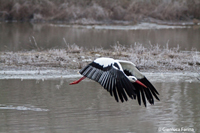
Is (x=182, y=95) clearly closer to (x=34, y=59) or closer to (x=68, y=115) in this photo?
(x=68, y=115)

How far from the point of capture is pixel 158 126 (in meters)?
6.76

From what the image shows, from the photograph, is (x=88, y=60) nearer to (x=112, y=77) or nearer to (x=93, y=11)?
(x=112, y=77)

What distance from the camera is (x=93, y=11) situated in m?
36.6

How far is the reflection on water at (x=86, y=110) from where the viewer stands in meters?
6.66

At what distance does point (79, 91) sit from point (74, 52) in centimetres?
543

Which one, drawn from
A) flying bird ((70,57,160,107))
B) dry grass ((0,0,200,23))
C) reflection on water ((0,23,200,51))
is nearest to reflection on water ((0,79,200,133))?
flying bird ((70,57,160,107))

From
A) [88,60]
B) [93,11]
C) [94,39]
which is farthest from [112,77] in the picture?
[93,11]

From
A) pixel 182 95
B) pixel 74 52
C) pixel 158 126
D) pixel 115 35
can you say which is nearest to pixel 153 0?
pixel 115 35

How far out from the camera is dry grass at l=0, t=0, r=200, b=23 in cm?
3644

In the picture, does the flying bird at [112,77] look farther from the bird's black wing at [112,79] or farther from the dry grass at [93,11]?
the dry grass at [93,11]

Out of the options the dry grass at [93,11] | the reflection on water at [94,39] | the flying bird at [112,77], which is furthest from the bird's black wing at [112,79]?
the dry grass at [93,11]

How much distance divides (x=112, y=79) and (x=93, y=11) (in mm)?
31155

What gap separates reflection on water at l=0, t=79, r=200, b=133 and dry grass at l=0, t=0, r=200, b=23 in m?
25.3

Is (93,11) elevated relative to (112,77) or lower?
lower
